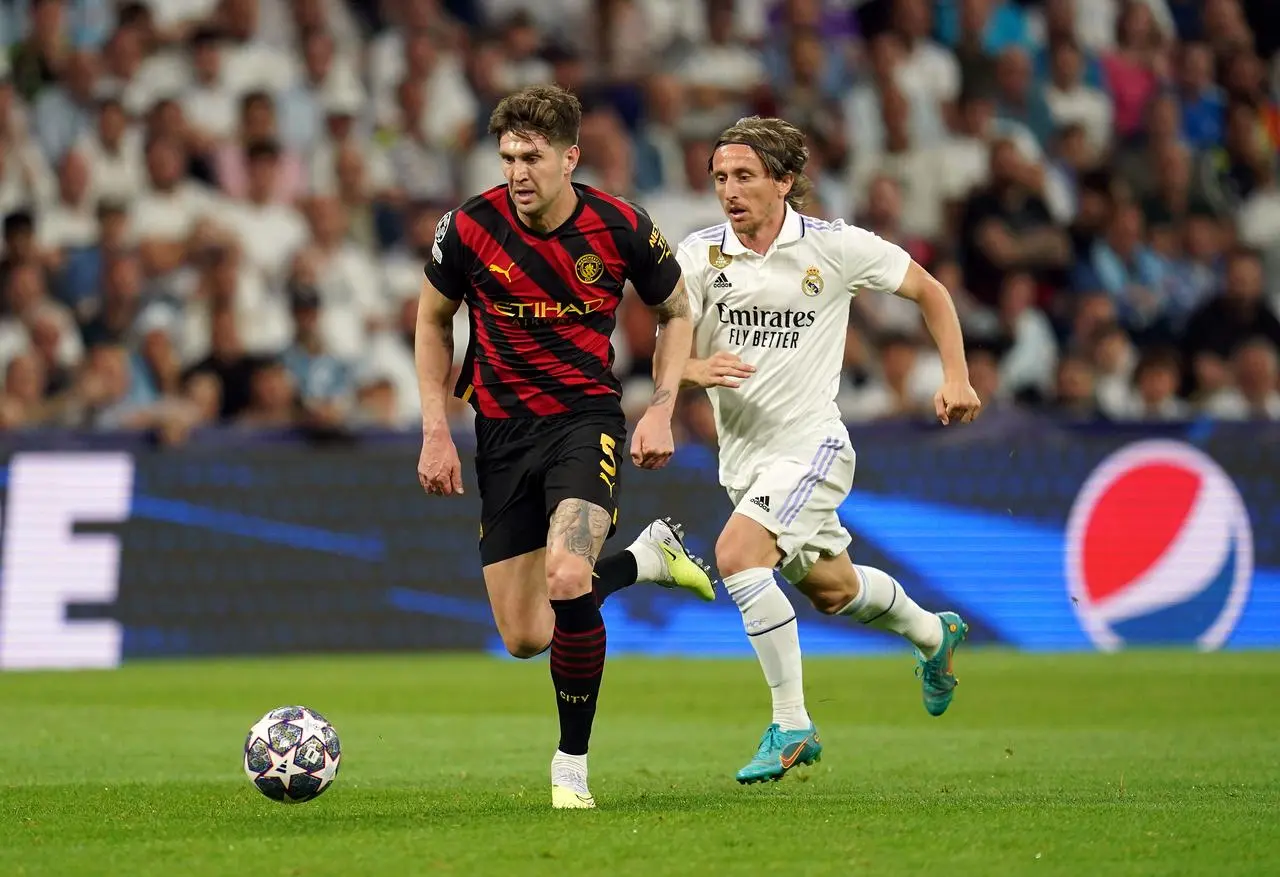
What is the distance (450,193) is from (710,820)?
11.3m

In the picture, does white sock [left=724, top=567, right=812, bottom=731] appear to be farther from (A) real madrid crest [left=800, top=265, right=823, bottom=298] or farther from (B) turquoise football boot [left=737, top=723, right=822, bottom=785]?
(A) real madrid crest [left=800, top=265, right=823, bottom=298]

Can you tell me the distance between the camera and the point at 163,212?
16.0 m

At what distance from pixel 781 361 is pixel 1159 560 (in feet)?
24.0

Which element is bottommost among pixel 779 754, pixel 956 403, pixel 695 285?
pixel 779 754

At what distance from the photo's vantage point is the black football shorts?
741 cm

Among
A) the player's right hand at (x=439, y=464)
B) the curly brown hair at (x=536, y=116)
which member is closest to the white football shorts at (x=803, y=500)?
the player's right hand at (x=439, y=464)

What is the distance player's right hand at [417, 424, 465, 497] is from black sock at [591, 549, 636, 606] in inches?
41.4

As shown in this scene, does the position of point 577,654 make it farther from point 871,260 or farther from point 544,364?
point 871,260

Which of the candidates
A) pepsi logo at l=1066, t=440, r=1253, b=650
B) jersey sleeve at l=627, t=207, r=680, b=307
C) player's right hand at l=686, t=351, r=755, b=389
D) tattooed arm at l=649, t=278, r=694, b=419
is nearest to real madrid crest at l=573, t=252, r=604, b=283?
jersey sleeve at l=627, t=207, r=680, b=307

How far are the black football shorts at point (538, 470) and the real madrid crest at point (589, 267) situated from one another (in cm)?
50

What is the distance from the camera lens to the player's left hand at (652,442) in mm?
7375

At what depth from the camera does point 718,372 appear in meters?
8.12

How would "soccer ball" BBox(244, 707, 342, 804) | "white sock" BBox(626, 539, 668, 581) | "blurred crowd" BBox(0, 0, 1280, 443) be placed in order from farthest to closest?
"blurred crowd" BBox(0, 0, 1280, 443)
"white sock" BBox(626, 539, 668, 581)
"soccer ball" BBox(244, 707, 342, 804)

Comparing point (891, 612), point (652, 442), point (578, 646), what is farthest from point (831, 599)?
point (578, 646)
